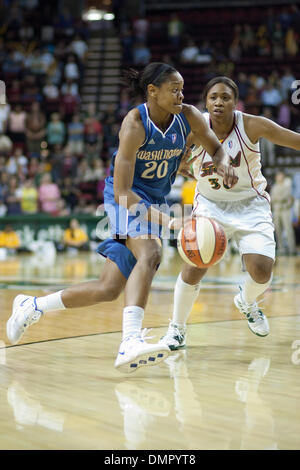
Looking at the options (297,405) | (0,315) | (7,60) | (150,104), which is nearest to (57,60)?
(7,60)

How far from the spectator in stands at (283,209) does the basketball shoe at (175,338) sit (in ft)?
31.8

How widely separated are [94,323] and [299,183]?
10383 mm

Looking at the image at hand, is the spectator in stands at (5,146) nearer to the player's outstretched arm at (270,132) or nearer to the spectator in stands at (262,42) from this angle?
the spectator in stands at (262,42)

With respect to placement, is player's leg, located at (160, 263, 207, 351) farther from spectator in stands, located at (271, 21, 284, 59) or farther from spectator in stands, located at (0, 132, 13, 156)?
spectator in stands, located at (271, 21, 284, 59)

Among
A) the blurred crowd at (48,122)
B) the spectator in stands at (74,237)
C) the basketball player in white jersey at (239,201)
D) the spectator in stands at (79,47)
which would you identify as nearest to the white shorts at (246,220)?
the basketball player in white jersey at (239,201)

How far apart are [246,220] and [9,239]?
9.78m

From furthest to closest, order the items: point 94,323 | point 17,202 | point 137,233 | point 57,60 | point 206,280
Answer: point 57,60, point 17,202, point 206,280, point 94,323, point 137,233

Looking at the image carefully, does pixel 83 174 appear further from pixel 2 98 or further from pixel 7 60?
pixel 7 60

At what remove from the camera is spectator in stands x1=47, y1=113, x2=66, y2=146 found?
16.5m

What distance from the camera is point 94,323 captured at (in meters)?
5.39

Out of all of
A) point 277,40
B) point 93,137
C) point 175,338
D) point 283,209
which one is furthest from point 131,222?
point 277,40

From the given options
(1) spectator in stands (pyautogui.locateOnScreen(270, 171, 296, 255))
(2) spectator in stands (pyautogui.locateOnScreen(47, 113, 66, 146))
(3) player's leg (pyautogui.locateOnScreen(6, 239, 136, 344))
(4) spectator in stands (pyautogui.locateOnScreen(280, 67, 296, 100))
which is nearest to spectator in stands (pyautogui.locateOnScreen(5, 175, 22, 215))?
(2) spectator in stands (pyautogui.locateOnScreen(47, 113, 66, 146))

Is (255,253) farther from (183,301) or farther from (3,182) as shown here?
(3,182)

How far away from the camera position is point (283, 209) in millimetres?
13859
